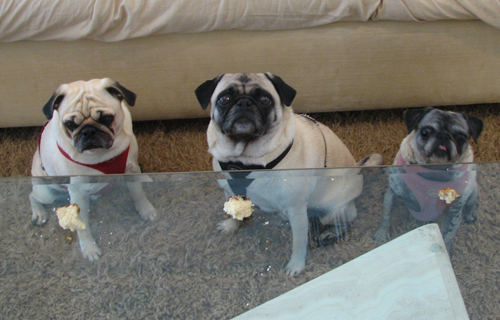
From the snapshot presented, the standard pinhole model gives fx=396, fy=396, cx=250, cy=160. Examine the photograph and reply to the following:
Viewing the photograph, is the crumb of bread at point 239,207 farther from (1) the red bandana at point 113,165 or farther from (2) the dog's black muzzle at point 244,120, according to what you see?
(1) the red bandana at point 113,165

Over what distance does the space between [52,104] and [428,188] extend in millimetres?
1359

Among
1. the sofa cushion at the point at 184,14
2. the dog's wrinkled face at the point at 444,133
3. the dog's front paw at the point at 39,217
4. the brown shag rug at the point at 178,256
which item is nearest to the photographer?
the brown shag rug at the point at 178,256

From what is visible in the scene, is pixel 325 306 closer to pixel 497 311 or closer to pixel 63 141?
pixel 497 311

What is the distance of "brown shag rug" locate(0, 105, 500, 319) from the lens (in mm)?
1273

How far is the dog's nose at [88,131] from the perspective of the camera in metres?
1.39

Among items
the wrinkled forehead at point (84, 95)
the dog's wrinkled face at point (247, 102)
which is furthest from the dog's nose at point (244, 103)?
the wrinkled forehead at point (84, 95)

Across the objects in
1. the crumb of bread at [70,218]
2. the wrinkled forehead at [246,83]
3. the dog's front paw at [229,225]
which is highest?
the wrinkled forehead at [246,83]

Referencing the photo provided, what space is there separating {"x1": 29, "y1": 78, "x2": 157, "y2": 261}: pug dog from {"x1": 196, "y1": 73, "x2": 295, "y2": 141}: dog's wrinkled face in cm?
36

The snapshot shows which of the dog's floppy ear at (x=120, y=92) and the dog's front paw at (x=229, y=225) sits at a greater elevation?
the dog's floppy ear at (x=120, y=92)

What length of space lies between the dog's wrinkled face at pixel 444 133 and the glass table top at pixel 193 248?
0.15 meters

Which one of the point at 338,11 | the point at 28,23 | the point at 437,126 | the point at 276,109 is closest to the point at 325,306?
the point at 276,109

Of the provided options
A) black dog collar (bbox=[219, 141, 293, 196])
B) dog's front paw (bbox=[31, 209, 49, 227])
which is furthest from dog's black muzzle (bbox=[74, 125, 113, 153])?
black dog collar (bbox=[219, 141, 293, 196])

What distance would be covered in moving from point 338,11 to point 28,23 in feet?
4.23

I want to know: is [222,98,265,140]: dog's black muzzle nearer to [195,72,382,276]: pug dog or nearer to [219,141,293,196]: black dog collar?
[195,72,382,276]: pug dog
